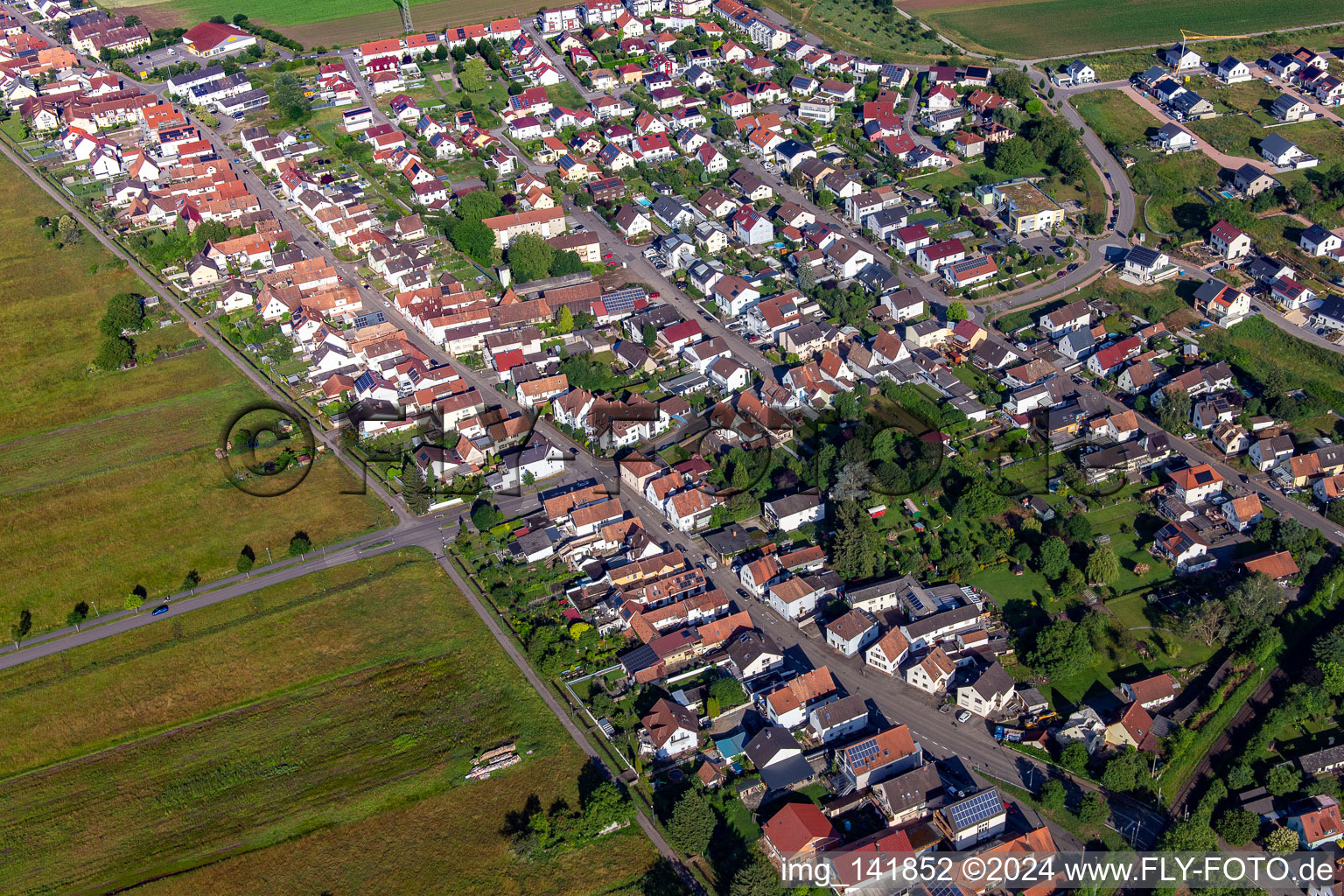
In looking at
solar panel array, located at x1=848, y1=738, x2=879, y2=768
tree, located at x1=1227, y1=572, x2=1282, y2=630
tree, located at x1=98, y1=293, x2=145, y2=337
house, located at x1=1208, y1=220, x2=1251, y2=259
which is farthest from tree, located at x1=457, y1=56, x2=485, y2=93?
tree, located at x1=1227, y1=572, x2=1282, y2=630

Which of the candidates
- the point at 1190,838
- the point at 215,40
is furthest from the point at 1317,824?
the point at 215,40

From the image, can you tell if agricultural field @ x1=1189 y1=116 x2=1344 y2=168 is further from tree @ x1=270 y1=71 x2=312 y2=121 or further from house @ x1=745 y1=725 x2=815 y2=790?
tree @ x1=270 y1=71 x2=312 y2=121

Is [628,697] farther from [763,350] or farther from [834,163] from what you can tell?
[834,163]

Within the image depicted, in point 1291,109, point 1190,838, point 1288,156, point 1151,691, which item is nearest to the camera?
point 1190,838

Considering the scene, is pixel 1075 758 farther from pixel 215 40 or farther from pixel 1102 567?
pixel 215 40

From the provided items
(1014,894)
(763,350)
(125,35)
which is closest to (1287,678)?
(1014,894)

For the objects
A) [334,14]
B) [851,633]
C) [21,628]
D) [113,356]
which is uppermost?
[334,14]

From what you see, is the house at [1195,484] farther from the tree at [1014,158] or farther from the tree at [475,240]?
the tree at [475,240]
